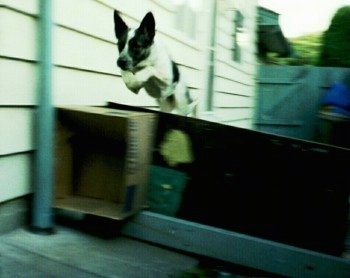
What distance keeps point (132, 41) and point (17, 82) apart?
3.75 ft

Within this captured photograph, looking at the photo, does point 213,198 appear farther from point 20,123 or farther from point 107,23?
point 107,23

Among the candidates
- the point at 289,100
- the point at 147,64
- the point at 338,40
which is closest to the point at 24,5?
the point at 147,64

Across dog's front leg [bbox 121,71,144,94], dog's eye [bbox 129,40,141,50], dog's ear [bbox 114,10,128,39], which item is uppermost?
dog's ear [bbox 114,10,128,39]

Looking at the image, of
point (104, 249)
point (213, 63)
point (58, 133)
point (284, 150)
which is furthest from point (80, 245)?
point (213, 63)

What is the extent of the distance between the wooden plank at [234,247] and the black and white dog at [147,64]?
1252mm

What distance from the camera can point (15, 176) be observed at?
8.95 feet

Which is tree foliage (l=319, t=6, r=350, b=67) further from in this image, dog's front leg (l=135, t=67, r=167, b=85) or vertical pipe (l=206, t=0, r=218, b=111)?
dog's front leg (l=135, t=67, r=167, b=85)

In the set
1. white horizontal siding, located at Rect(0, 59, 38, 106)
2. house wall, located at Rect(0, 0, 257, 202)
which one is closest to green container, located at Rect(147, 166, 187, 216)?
house wall, located at Rect(0, 0, 257, 202)

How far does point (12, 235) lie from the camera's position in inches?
105

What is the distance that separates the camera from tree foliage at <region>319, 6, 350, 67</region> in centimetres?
1064

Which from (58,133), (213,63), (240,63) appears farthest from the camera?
(240,63)

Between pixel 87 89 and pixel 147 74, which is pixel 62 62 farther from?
pixel 147 74

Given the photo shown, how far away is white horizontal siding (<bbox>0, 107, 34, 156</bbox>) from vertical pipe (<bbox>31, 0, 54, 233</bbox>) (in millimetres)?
50

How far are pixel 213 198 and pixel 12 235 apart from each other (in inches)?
44.9
